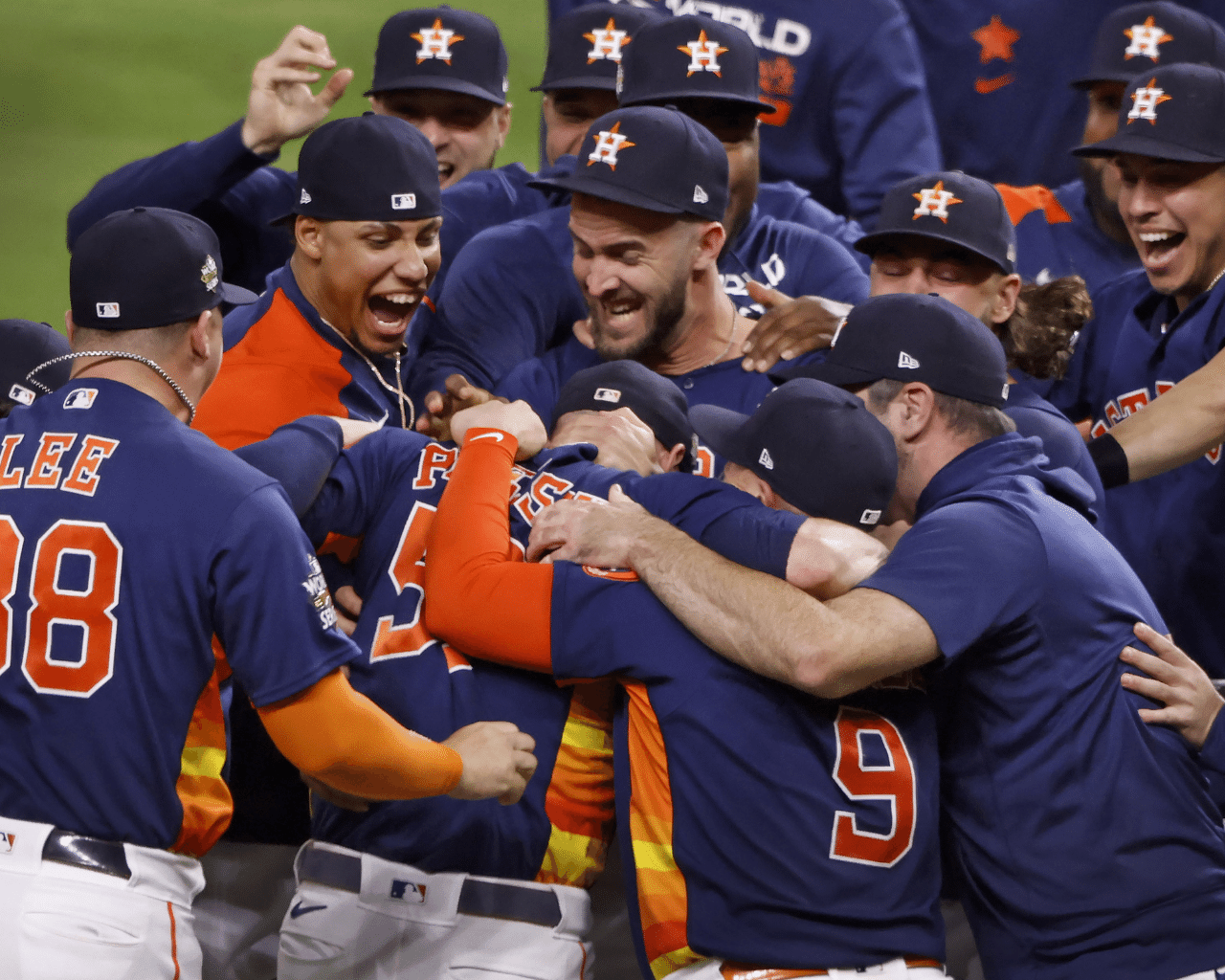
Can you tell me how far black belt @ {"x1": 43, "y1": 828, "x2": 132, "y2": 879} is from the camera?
8.72 feet

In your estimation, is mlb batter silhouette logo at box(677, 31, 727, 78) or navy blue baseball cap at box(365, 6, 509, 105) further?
navy blue baseball cap at box(365, 6, 509, 105)

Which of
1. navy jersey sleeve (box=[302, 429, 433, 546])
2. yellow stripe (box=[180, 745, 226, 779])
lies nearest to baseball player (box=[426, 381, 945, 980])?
navy jersey sleeve (box=[302, 429, 433, 546])

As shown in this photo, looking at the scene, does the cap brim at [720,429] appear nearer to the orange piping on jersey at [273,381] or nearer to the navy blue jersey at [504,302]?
the orange piping on jersey at [273,381]

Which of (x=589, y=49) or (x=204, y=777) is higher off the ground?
(x=589, y=49)

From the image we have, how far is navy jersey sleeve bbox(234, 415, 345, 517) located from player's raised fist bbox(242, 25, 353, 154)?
2.18 m

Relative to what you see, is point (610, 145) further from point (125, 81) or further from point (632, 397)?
point (125, 81)

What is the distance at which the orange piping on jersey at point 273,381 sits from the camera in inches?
140

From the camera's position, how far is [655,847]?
2.88 meters

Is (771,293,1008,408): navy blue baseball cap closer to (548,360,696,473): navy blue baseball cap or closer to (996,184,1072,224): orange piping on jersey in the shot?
(548,360,696,473): navy blue baseball cap

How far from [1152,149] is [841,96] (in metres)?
2.58

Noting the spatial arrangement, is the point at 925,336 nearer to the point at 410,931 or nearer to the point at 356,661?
the point at 356,661

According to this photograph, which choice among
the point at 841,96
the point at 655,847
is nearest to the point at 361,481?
the point at 655,847

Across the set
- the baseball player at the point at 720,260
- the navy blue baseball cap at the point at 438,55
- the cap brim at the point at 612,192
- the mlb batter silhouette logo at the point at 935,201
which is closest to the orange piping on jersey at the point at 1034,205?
the baseball player at the point at 720,260

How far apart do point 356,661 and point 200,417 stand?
861 mm
